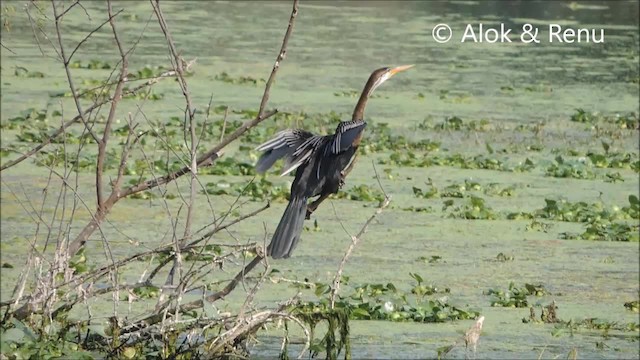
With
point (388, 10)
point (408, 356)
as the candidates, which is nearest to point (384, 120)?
point (408, 356)

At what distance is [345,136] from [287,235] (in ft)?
1.04

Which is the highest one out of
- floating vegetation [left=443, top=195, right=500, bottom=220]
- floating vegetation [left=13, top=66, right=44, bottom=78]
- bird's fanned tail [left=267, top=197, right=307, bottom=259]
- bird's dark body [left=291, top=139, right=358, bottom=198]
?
floating vegetation [left=13, top=66, right=44, bottom=78]

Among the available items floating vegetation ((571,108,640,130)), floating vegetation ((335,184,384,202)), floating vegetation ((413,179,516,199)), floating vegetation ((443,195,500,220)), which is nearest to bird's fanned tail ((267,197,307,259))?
floating vegetation ((443,195,500,220))

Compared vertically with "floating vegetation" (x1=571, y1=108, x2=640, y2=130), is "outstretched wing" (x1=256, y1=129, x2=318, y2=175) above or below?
above

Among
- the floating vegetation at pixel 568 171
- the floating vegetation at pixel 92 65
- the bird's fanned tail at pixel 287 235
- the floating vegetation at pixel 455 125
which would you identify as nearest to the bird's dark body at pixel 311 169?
the bird's fanned tail at pixel 287 235

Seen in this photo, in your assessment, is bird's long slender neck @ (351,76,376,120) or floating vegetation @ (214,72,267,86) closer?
bird's long slender neck @ (351,76,376,120)

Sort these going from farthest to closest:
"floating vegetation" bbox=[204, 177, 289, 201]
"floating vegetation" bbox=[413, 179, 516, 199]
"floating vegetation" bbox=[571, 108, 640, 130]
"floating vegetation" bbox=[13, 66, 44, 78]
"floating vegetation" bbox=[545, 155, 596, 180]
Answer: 1. "floating vegetation" bbox=[13, 66, 44, 78]
2. "floating vegetation" bbox=[571, 108, 640, 130]
3. "floating vegetation" bbox=[545, 155, 596, 180]
4. "floating vegetation" bbox=[413, 179, 516, 199]
5. "floating vegetation" bbox=[204, 177, 289, 201]

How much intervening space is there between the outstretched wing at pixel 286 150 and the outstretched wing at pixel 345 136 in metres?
0.10

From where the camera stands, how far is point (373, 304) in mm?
5848

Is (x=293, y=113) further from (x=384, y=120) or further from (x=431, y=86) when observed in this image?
(x=431, y=86)

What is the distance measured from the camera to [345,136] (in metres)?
3.94

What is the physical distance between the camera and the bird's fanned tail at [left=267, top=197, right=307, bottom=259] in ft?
12.8

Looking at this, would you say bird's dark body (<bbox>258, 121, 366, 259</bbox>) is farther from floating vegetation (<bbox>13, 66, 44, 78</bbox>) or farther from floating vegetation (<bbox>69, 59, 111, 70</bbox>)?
floating vegetation (<bbox>69, 59, 111, 70</bbox>)

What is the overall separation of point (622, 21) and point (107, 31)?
22.1ft
